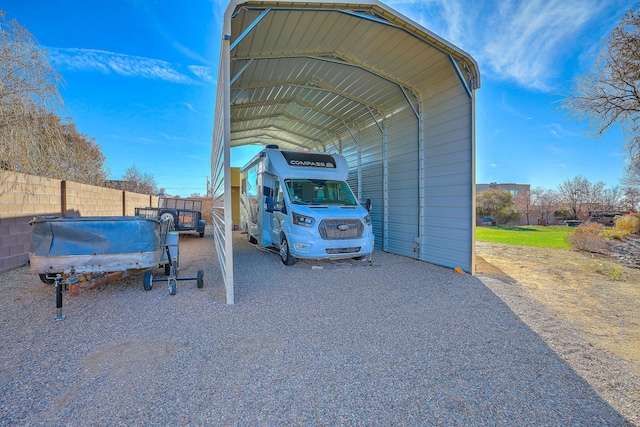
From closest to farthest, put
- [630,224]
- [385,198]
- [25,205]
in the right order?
[25,205] < [385,198] < [630,224]

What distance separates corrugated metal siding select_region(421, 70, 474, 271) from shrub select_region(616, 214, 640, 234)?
9.59m

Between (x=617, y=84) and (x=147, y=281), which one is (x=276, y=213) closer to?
(x=147, y=281)

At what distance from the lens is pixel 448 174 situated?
7.36 metres

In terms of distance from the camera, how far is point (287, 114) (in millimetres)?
12750

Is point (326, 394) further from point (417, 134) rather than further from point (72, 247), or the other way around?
point (417, 134)

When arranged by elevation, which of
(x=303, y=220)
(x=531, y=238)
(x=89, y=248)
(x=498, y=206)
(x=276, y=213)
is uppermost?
(x=498, y=206)

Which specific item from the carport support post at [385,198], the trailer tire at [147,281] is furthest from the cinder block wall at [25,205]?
the carport support post at [385,198]

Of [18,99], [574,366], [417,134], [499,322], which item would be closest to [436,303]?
[499,322]

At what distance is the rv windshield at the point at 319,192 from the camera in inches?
313

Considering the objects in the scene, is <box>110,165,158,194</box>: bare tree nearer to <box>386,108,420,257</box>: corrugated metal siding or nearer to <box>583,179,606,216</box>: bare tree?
<box>386,108,420,257</box>: corrugated metal siding

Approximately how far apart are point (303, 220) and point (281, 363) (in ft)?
14.7

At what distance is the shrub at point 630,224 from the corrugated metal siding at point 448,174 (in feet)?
31.5

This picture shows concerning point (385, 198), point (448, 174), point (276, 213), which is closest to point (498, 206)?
point (385, 198)

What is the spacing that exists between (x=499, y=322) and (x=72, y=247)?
6016mm
